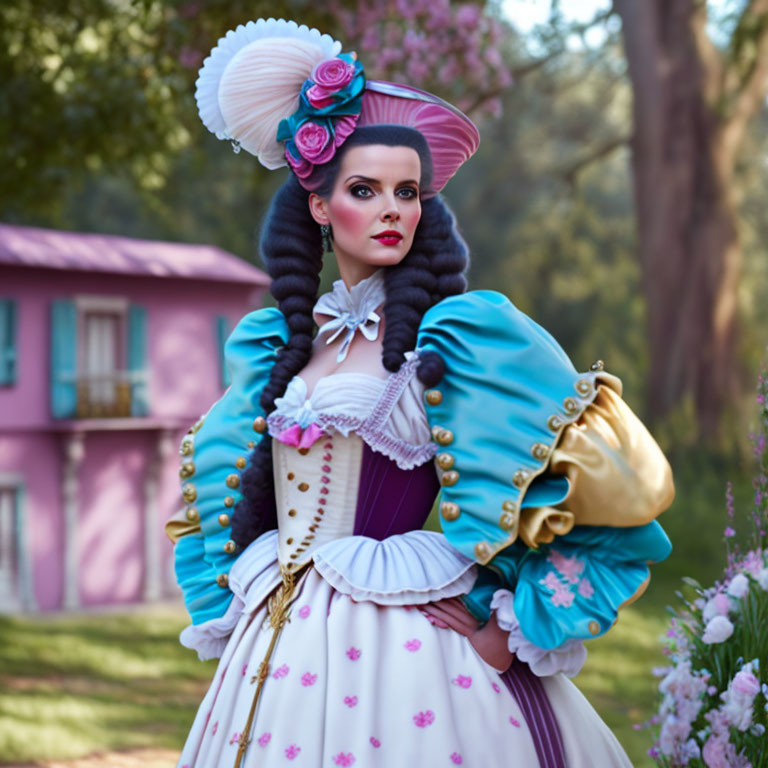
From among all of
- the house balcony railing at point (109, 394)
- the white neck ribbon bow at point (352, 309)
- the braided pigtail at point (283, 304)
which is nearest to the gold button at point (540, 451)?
the white neck ribbon bow at point (352, 309)

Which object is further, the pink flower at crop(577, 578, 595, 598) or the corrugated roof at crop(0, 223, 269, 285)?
the corrugated roof at crop(0, 223, 269, 285)

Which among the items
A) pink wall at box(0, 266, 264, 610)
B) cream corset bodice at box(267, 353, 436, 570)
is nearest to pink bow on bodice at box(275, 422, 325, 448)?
cream corset bodice at box(267, 353, 436, 570)

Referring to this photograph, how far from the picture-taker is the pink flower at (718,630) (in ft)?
9.49

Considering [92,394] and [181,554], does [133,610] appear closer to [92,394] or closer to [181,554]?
[92,394]

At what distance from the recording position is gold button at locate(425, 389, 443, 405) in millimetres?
2578

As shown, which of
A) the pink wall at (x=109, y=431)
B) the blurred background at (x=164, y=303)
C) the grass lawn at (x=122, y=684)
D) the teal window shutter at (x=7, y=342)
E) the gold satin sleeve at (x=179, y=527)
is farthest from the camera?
the pink wall at (x=109, y=431)

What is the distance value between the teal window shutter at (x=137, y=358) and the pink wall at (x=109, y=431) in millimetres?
135

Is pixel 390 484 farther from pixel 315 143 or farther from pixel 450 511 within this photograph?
pixel 315 143

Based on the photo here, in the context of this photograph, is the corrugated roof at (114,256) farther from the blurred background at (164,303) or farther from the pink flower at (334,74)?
the pink flower at (334,74)

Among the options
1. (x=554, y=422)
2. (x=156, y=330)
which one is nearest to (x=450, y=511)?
(x=554, y=422)

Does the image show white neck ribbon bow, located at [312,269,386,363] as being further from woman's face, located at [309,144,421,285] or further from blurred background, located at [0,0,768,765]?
blurred background, located at [0,0,768,765]

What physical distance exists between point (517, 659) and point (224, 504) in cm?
95

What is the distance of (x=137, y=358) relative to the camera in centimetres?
1196

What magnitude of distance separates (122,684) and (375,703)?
5815 mm
